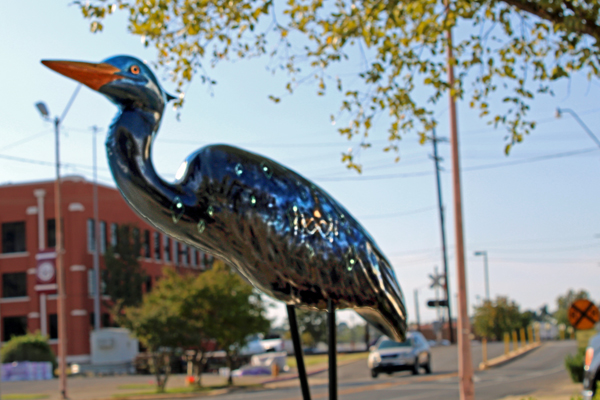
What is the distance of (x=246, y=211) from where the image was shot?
332 centimetres

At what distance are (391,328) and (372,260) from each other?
448 mm

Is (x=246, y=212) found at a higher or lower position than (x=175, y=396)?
higher

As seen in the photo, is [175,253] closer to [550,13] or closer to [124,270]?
[124,270]

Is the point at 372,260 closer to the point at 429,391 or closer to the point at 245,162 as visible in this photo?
the point at 245,162

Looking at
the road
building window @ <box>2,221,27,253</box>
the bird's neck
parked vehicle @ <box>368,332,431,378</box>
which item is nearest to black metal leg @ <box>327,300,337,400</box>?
the bird's neck

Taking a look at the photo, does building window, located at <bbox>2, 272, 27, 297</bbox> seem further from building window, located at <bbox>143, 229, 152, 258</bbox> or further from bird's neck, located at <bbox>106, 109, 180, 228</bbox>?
bird's neck, located at <bbox>106, 109, 180, 228</bbox>

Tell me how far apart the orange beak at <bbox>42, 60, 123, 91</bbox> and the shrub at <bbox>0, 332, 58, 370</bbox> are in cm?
2905

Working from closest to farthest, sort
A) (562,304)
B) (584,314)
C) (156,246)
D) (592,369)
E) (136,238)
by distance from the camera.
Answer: (592,369)
(584,314)
(136,238)
(156,246)
(562,304)

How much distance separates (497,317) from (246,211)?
138 ft

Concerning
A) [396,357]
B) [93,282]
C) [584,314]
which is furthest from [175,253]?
[584,314]

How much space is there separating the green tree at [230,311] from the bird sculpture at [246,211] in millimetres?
17114

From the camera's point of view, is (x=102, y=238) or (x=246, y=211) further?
(x=102, y=238)

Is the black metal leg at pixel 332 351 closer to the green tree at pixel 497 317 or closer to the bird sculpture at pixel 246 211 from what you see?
the bird sculpture at pixel 246 211

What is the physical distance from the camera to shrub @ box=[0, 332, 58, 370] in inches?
1153
